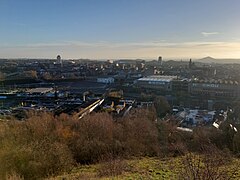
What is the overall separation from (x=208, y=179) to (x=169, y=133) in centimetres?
903

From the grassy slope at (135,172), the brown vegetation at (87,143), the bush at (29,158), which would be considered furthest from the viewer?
the brown vegetation at (87,143)

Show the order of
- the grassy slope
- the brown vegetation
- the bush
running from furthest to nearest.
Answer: the brown vegetation → the bush → the grassy slope

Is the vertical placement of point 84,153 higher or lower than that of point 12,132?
lower

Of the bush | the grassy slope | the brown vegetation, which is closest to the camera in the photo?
the grassy slope

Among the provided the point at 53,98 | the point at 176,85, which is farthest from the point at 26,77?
the point at 176,85

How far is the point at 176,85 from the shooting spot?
3325 centimetres

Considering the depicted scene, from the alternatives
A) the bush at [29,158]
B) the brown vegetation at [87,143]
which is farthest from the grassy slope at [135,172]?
the bush at [29,158]

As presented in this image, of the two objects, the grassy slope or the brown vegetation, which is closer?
the grassy slope

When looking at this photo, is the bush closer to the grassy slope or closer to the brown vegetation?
the brown vegetation

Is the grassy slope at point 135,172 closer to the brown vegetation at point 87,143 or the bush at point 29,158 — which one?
the brown vegetation at point 87,143

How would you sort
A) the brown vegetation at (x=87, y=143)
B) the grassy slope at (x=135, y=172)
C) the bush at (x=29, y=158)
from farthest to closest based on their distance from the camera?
the brown vegetation at (x=87, y=143), the bush at (x=29, y=158), the grassy slope at (x=135, y=172)

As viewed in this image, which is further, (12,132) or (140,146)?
(140,146)

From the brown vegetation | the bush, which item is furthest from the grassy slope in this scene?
the bush

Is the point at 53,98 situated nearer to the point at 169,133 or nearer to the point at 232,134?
the point at 169,133
